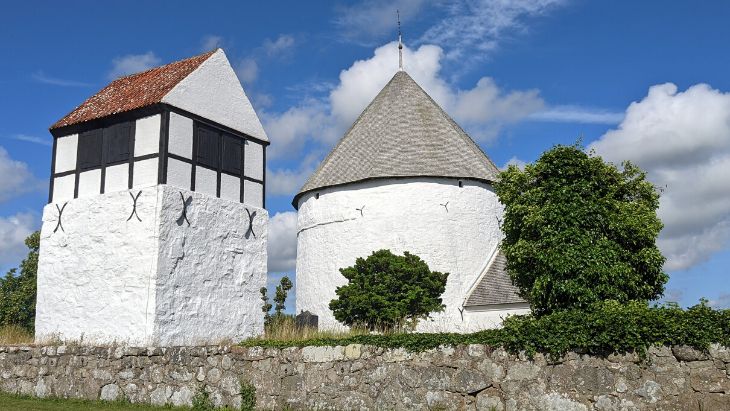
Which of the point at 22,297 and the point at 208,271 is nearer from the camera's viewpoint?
the point at 208,271

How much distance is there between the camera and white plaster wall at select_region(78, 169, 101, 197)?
55.4ft

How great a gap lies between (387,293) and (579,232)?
501cm

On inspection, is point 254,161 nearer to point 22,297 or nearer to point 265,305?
point 265,305

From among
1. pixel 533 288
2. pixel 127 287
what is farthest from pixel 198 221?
pixel 533 288

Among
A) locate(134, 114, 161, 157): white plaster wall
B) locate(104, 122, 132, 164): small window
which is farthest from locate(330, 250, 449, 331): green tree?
locate(104, 122, 132, 164): small window

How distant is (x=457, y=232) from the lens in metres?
21.9

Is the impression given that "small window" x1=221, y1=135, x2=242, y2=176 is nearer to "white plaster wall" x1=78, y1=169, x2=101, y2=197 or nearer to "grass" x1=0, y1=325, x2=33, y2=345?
"white plaster wall" x1=78, y1=169, x2=101, y2=197

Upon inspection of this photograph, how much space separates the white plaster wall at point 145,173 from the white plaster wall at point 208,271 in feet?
1.75

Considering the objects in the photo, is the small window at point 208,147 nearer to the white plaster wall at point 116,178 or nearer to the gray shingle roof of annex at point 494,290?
the white plaster wall at point 116,178

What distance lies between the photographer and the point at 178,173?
53.9 feet

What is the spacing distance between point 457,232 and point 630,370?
1339cm

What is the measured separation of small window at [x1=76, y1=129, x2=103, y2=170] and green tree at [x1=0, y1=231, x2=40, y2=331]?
384 inches

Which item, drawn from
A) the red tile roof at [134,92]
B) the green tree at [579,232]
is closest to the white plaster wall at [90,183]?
the red tile roof at [134,92]

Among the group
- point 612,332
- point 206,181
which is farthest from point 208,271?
point 612,332
